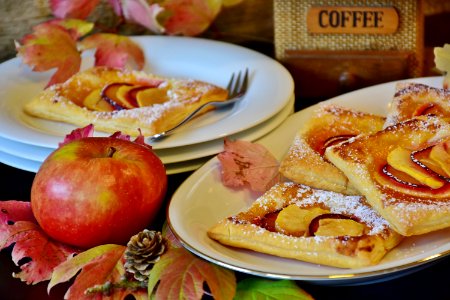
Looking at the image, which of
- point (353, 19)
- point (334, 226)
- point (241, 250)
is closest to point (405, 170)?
point (334, 226)

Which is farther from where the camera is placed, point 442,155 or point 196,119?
point 196,119

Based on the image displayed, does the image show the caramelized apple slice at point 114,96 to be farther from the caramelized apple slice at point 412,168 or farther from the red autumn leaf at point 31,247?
the caramelized apple slice at point 412,168

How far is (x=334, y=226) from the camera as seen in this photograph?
879mm

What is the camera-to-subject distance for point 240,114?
123 centimetres

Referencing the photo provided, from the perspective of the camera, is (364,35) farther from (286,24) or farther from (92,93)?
(92,93)

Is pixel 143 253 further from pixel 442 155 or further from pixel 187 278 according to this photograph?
pixel 442 155

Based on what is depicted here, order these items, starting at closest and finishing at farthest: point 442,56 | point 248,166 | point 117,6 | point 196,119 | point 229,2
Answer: point 248,166
point 442,56
point 196,119
point 117,6
point 229,2

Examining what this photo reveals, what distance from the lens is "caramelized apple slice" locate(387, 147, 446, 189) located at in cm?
91

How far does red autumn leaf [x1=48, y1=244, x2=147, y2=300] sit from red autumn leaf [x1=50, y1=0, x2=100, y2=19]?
2.71ft

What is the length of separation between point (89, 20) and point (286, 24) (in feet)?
1.79

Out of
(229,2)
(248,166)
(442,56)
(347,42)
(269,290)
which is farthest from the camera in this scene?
(229,2)

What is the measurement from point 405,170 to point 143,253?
364 millimetres

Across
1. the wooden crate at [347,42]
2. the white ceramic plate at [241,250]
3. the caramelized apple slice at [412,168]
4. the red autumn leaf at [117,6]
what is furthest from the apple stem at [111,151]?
the red autumn leaf at [117,6]

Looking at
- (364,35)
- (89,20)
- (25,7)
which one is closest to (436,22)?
(364,35)
